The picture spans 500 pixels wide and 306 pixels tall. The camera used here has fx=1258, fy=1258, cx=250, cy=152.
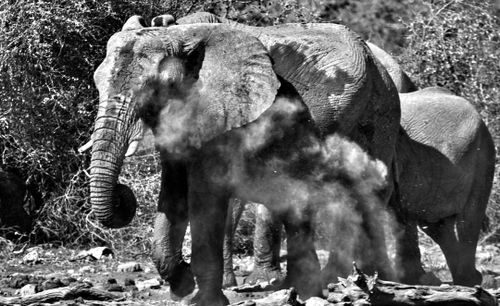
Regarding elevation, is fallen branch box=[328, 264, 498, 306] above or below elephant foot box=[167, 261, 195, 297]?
below

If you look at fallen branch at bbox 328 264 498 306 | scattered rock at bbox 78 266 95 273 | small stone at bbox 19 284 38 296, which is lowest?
fallen branch at bbox 328 264 498 306

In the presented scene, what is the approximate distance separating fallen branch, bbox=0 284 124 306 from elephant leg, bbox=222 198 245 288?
227cm

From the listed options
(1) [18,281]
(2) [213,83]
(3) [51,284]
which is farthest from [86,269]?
(2) [213,83]

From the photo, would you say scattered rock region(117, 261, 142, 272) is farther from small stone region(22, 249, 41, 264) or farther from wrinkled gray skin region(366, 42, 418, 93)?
wrinkled gray skin region(366, 42, 418, 93)

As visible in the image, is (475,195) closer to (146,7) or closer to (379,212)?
(379,212)

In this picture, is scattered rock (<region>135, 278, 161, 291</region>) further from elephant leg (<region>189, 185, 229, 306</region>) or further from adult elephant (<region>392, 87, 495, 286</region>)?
adult elephant (<region>392, 87, 495, 286</region>)

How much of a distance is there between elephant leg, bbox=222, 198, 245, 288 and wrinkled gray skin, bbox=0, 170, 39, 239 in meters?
2.61

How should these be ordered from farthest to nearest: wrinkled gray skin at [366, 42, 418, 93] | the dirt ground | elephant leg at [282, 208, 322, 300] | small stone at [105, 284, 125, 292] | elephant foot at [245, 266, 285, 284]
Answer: wrinkled gray skin at [366, 42, 418, 93] → elephant foot at [245, 266, 285, 284] → small stone at [105, 284, 125, 292] → the dirt ground → elephant leg at [282, 208, 322, 300]

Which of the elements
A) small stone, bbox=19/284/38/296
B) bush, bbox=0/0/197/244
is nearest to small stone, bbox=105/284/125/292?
small stone, bbox=19/284/38/296

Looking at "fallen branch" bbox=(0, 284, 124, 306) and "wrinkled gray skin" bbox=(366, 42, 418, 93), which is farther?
"wrinkled gray skin" bbox=(366, 42, 418, 93)

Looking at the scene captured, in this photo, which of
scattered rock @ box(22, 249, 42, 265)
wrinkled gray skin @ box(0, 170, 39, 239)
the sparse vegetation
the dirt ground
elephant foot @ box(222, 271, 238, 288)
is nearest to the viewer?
the dirt ground

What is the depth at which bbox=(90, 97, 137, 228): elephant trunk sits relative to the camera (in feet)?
22.7

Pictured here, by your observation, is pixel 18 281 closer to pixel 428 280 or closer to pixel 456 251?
pixel 428 280

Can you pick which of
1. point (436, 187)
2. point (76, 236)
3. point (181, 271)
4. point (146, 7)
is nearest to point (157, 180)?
point (76, 236)
